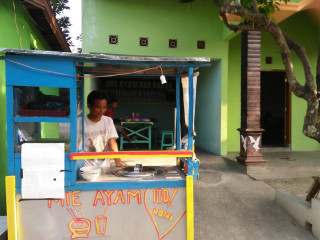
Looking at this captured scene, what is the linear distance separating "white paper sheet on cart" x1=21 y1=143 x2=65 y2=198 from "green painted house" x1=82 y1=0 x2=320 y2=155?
442 cm

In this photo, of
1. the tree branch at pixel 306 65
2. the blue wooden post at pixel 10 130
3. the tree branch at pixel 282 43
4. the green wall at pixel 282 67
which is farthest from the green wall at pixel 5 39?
the green wall at pixel 282 67

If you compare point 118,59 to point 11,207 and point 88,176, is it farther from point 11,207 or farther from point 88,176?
point 11,207

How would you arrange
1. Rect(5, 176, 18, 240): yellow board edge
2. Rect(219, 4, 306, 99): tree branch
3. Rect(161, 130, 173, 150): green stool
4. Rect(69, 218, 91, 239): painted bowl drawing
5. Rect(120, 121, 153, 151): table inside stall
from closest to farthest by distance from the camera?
Rect(5, 176, 18, 240): yellow board edge → Rect(69, 218, 91, 239): painted bowl drawing → Rect(219, 4, 306, 99): tree branch → Rect(120, 121, 153, 151): table inside stall → Rect(161, 130, 173, 150): green stool

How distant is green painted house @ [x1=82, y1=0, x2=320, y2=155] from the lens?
21.1 feet

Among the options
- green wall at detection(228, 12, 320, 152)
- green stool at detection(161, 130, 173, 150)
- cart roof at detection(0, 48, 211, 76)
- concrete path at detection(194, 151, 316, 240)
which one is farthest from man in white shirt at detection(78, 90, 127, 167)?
green wall at detection(228, 12, 320, 152)

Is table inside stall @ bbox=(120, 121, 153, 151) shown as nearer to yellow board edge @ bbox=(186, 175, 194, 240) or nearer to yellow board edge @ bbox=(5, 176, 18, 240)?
yellow board edge @ bbox=(186, 175, 194, 240)

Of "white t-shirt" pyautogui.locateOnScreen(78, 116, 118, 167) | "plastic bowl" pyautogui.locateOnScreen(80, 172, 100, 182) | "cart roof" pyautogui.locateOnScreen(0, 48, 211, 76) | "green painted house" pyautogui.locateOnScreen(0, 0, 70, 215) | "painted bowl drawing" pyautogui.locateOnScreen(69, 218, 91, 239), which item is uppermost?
"green painted house" pyautogui.locateOnScreen(0, 0, 70, 215)

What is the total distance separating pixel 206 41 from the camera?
6.88 m

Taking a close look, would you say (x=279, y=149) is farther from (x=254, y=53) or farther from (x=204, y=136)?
(x=254, y=53)

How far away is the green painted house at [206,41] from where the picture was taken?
6.44m

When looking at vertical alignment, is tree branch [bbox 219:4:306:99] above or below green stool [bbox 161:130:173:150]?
above

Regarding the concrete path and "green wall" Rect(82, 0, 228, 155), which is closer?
the concrete path

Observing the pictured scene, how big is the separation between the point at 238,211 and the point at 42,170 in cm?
282

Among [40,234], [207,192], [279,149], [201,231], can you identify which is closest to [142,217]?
[40,234]
